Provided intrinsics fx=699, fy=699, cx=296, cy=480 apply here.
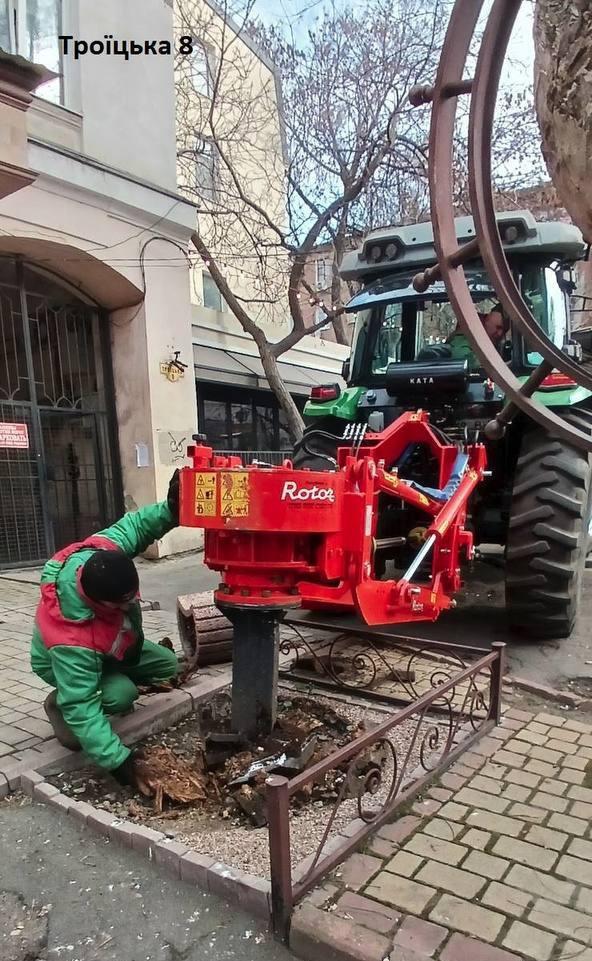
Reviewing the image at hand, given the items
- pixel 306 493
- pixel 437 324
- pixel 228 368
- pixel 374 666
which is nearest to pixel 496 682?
pixel 374 666

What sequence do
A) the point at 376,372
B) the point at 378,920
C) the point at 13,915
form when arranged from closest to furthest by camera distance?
the point at 378,920 → the point at 13,915 → the point at 376,372

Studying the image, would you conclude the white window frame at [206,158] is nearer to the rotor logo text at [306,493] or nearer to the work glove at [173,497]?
the work glove at [173,497]

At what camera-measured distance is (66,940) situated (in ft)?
7.12

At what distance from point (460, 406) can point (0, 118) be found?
397cm

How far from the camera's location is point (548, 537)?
14.5 ft

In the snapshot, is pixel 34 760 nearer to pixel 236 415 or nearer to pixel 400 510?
pixel 400 510

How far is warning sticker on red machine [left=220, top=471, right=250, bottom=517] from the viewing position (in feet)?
8.54

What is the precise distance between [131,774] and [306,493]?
4.68 feet

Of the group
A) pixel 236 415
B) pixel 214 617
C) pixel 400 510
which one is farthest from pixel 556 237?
pixel 236 415

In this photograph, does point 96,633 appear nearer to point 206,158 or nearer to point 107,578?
point 107,578

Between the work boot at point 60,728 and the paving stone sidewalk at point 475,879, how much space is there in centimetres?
147

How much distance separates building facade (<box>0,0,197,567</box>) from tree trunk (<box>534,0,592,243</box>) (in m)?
7.28

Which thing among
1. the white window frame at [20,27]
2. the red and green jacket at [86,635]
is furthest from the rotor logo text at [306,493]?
the white window frame at [20,27]

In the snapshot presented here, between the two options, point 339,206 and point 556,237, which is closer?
point 556,237
